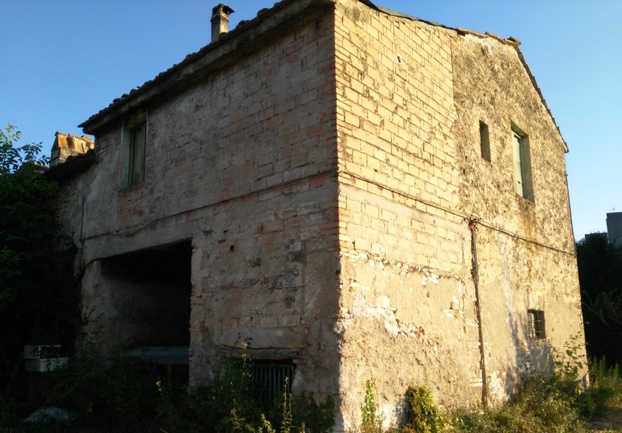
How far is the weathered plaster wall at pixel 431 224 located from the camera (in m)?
5.84

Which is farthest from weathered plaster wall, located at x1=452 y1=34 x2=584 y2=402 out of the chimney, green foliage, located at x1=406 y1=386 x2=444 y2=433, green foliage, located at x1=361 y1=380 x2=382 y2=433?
the chimney

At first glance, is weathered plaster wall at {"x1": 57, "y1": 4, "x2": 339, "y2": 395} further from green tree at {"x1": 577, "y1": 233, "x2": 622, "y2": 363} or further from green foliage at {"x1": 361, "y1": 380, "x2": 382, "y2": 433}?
green tree at {"x1": 577, "y1": 233, "x2": 622, "y2": 363}

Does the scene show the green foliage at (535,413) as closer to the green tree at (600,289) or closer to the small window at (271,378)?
the small window at (271,378)

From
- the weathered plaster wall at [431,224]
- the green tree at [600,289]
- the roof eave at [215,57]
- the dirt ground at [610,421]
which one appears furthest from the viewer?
the green tree at [600,289]

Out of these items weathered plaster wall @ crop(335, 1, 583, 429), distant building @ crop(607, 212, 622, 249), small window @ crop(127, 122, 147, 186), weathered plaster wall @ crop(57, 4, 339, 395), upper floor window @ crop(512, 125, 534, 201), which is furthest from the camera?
distant building @ crop(607, 212, 622, 249)

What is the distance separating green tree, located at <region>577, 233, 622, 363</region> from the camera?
1441 cm

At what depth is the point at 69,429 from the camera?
697 centimetres

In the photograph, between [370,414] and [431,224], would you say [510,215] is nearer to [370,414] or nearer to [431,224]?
[431,224]

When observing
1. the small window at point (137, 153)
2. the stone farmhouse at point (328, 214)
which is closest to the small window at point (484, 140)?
the stone farmhouse at point (328, 214)

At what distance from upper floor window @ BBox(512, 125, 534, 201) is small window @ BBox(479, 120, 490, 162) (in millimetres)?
1202

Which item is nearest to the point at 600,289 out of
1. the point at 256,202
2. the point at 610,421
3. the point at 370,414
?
the point at 610,421

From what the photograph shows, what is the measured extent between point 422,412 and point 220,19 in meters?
6.97

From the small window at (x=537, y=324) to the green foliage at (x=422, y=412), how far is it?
3684mm

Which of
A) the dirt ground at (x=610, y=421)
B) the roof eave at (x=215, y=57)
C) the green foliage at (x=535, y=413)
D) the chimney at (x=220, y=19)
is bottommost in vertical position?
the dirt ground at (x=610, y=421)
